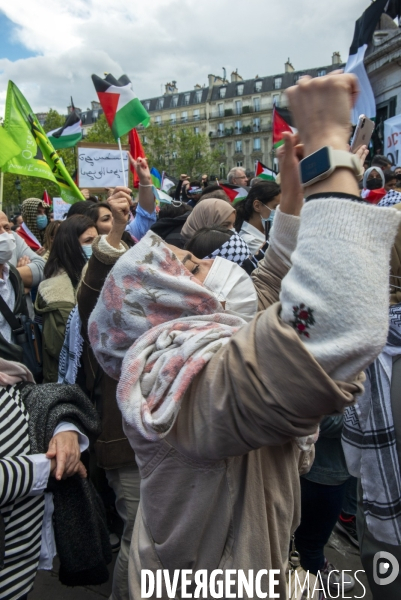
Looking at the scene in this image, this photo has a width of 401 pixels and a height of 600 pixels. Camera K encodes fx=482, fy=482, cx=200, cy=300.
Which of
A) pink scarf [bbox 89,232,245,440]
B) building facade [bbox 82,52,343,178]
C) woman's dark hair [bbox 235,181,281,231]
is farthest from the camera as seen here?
building facade [bbox 82,52,343,178]

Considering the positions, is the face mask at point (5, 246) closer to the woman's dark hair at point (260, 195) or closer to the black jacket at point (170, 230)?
the black jacket at point (170, 230)

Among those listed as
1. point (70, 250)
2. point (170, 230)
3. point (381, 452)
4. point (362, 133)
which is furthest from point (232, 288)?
point (170, 230)

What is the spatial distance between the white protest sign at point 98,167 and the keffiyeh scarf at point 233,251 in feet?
12.7

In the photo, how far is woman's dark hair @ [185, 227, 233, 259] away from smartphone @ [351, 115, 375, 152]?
1044 millimetres

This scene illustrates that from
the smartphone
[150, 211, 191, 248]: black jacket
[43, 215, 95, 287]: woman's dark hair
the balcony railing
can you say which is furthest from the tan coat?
the balcony railing

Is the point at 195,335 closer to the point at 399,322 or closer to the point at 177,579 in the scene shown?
the point at 177,579

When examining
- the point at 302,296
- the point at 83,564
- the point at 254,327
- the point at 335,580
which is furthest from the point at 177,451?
the point at 335,580

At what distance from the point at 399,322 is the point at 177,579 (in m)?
1.21

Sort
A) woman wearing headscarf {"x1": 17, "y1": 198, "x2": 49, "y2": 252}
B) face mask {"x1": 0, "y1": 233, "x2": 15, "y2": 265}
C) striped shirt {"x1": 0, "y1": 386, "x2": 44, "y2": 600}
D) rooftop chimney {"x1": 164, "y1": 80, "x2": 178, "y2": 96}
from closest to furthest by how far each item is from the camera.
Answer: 1. striped shirt {"x1": 0, "y1": 386, "x2": 44, "y2": 600}
2. face mask {"x1": 0, "y1": 233, "x2": 15, "y2": 265}
3. woman wearing headscarf {"x1": 17, "y1": 198, "x2": 49, "y2": 252}
4. rooftop chimney {"x1": 164, "y1": 80, "x2": 178, "y2": 96}

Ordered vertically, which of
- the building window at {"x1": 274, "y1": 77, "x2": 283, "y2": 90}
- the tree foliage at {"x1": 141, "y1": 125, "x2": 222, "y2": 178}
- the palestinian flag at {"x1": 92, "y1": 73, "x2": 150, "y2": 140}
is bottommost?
the palestinian flag at {"x1": 92, "y1": 73, "x2": 150, "y2": 140}

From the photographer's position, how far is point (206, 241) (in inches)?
103

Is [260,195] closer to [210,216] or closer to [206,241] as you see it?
[210,216]

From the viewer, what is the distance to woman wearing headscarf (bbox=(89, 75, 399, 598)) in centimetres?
83

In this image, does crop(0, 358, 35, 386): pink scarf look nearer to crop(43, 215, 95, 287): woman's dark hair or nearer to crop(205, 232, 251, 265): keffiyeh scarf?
crop(205, 232, 251, 265): keffiyeh scarf
